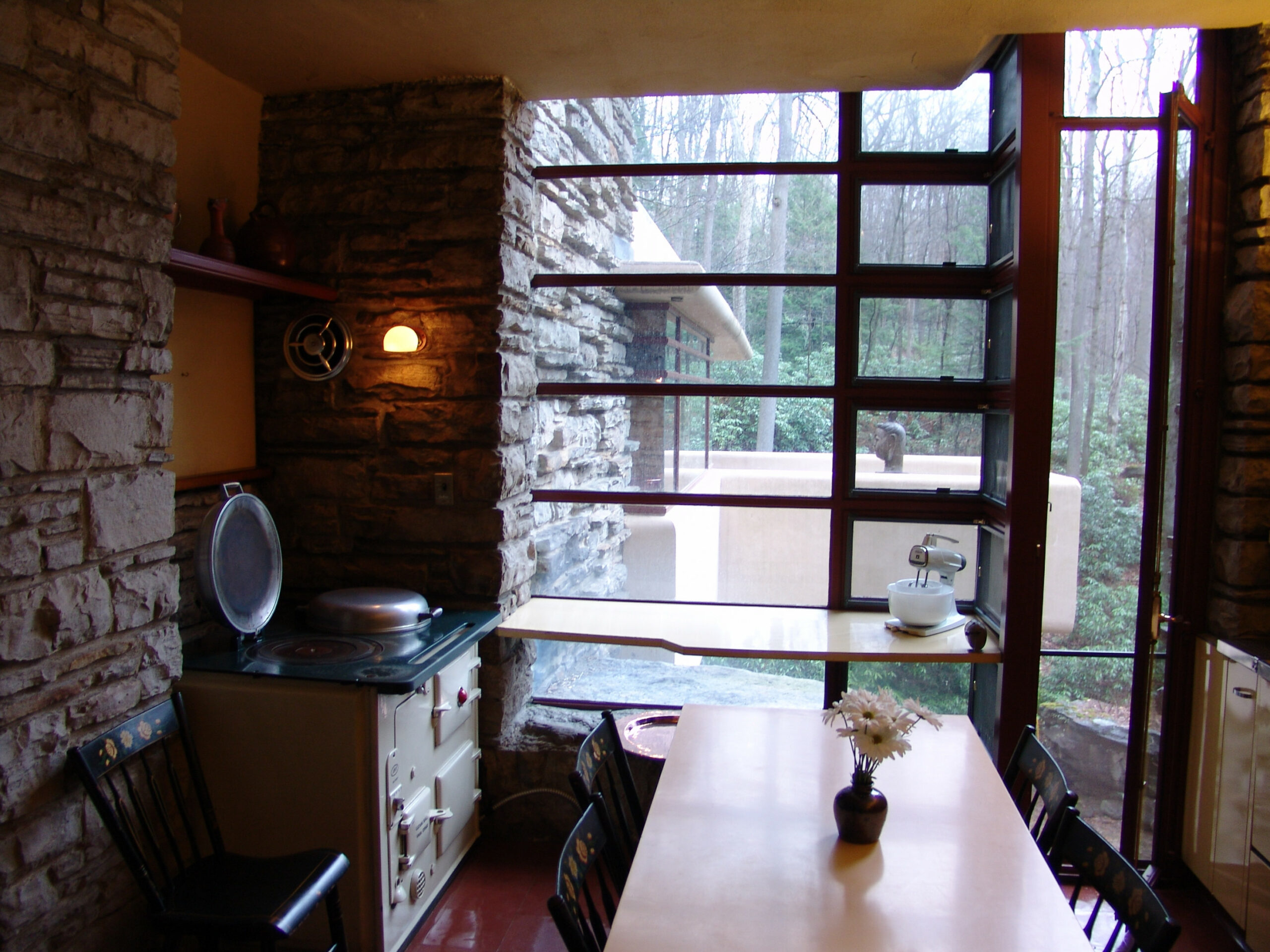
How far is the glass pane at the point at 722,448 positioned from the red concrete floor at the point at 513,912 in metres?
1.37

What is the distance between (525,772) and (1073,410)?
2.26 m

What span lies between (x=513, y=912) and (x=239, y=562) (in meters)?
1.37

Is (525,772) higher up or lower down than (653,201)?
lower down

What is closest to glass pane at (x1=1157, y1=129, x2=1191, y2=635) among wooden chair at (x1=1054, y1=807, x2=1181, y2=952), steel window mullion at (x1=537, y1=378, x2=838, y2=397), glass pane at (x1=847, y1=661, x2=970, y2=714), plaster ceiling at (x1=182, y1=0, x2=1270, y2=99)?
plaster ceiling at (x1=182, y1=0, x2=1270, y2=99)

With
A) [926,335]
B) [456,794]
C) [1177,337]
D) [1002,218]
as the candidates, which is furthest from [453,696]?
[1177,337]

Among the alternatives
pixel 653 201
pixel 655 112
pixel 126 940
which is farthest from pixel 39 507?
pixel 655 112

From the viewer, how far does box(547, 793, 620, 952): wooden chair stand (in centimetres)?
144

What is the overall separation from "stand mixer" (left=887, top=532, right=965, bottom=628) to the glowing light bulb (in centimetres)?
189

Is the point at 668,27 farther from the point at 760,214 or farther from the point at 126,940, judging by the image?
the point at 126,940

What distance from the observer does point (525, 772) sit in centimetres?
306

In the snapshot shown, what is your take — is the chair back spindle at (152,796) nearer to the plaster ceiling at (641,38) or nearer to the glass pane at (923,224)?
the plaster ceiling at (641,38)

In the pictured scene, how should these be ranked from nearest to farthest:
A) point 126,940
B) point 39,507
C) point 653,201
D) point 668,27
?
point 39,507 → point 126,940 → point 668,27 → point 653,201

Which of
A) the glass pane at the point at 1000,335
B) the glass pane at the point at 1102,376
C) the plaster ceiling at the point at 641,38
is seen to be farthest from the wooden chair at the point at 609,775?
the plaster ceiling at the point at 641,38

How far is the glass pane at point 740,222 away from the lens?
10.5 ft
